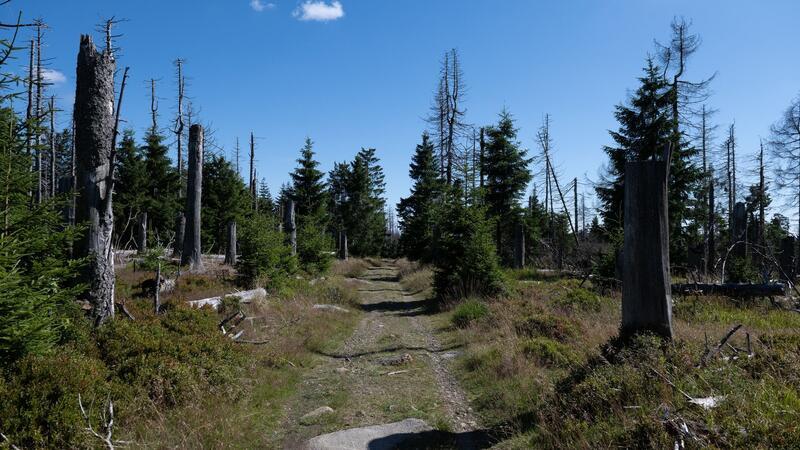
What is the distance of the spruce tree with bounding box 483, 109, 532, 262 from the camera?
28906 millimetres

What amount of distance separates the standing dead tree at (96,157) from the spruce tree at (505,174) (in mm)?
23611

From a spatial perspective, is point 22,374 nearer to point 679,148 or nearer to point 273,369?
point 273,369

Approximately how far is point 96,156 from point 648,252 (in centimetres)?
862

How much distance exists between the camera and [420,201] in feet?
136

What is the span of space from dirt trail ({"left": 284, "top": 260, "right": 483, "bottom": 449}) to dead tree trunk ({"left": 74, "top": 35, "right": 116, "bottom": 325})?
3753mm

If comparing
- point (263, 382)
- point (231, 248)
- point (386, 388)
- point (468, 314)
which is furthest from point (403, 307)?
point (263, 382)

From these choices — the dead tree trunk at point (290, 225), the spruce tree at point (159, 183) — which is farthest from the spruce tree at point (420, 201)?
the spruce tree at point (159, 183)

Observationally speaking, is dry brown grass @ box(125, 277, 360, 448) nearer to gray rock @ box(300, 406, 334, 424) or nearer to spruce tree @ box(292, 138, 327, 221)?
gray rock @ box(300, 406, 334, 424)

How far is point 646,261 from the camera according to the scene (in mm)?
5582

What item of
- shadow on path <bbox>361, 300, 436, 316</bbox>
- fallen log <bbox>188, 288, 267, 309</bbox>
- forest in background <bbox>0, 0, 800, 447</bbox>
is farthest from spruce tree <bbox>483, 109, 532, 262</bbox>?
fallen log <bbox>188, 288, 267, 309</bbox>

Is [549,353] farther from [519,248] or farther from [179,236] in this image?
[179,236]

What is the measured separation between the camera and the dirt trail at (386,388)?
576 cm

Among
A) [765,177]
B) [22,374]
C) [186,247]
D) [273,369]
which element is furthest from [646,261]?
[765,177]

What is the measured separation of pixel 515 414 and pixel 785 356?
2946mm
